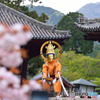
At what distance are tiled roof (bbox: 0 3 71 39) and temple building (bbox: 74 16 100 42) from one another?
1.02m

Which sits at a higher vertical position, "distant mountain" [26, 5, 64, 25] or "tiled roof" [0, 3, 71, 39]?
"distant mountain" [26, 5, 64, 25]

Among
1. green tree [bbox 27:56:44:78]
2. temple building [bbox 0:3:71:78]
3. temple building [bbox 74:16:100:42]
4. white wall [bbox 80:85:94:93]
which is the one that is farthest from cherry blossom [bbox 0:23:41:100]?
white wall [bbox 80:85:94:93]

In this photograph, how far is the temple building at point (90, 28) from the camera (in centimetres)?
1068

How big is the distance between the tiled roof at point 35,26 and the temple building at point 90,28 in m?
1.02

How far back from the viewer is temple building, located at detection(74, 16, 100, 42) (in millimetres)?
10677

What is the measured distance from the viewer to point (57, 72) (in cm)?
863

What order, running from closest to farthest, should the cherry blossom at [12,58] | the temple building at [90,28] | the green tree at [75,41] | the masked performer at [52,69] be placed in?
1. the cherry blossom at [12,58]
2. the masked performer at [52,69]
3. the temple building at [90,28]
4. the green tree at [75,41]

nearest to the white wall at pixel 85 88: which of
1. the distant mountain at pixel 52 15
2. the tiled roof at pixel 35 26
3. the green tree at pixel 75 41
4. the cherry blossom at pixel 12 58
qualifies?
the green tree at pixel 75 41

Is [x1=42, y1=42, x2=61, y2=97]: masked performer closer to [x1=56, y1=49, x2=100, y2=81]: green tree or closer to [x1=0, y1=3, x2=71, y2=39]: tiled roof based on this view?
[x1=0, y1=3, x2=71, y2=39]: tiled roof

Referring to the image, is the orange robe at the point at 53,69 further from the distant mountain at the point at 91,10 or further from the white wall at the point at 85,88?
the distant mountain at the point at 91,10

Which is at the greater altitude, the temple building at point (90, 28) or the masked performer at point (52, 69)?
the temple building at point (90, 28)

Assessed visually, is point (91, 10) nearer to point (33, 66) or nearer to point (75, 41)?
point (75, 41)

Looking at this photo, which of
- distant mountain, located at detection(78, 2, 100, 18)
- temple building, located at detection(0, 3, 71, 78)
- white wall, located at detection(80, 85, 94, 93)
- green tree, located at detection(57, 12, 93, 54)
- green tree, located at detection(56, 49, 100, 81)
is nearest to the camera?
temple building, located at detection(0, 3, 71, 78)

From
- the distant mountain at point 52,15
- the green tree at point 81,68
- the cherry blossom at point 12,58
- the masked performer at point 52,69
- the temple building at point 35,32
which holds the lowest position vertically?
the green tree at point 81,68
